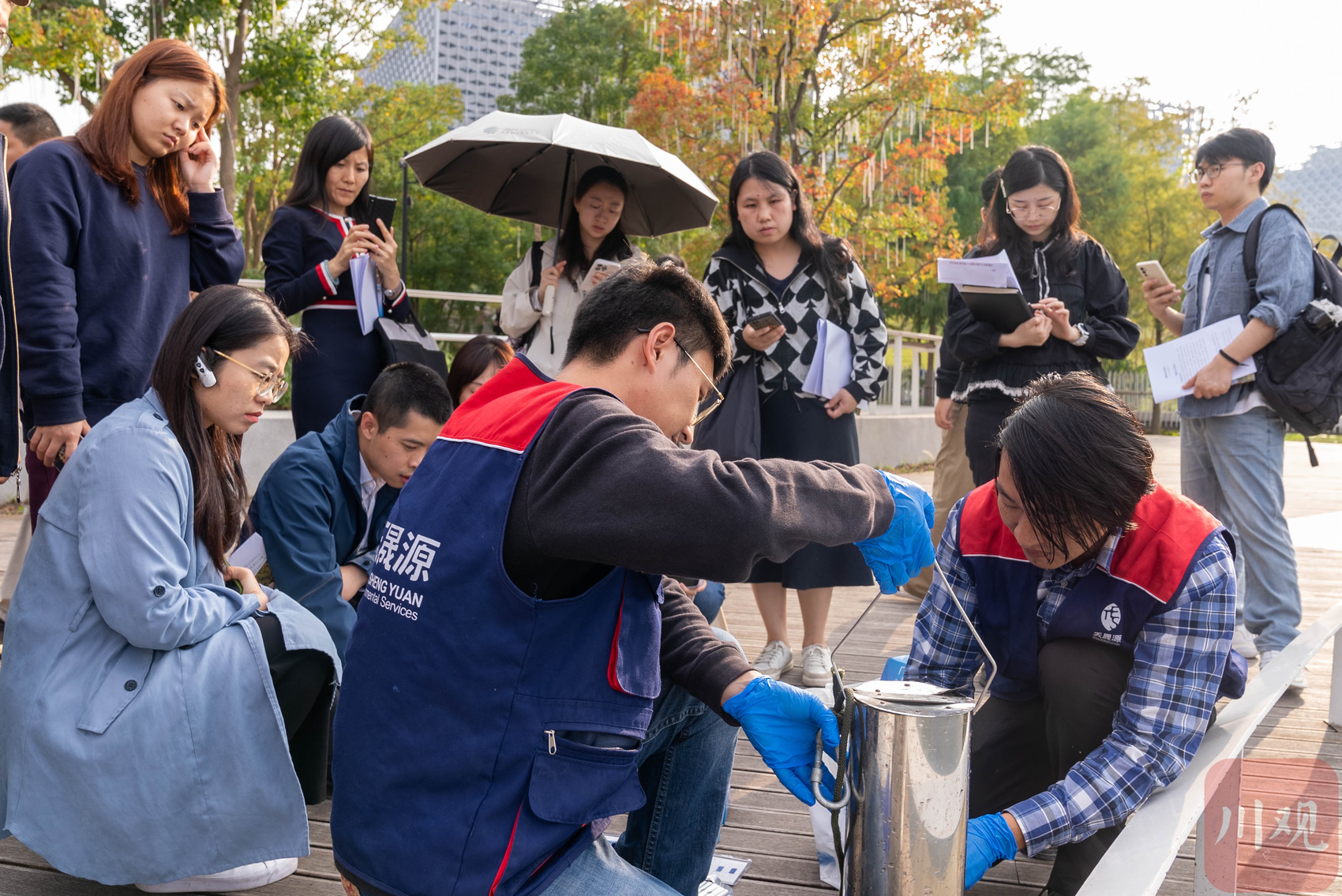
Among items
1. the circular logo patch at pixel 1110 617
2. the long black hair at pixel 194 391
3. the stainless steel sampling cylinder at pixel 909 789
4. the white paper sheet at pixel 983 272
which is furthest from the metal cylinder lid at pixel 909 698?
the white paper sheet at pixel 983 272

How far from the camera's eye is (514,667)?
4.08 ft

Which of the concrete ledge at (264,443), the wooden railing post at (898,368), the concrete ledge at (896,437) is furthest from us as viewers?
the concrete ledge at (896,437)

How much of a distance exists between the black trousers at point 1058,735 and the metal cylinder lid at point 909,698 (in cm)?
44

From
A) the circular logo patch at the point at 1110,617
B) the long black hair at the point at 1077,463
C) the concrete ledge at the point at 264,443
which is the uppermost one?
the long black hair at the point at 1077,463

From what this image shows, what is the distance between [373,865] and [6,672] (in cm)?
94

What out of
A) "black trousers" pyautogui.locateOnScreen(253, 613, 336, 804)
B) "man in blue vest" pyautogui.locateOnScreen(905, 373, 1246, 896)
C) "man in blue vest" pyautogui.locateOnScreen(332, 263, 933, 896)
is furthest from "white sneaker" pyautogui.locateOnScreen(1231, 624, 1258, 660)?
"black trousers" pyautogui.locateOnScreen(253, 613, 336, 804)

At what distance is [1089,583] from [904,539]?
0.57m

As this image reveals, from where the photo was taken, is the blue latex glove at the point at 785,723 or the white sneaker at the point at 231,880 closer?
the blue latex glove at the point at 785,723

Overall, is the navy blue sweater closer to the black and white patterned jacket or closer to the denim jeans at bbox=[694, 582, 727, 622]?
the denim jeans at bbox=[694, 582, 727, 622]

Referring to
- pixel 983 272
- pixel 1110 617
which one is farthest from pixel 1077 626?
pixel 983 272

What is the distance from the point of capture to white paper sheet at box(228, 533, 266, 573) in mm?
2457

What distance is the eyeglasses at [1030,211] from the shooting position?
10.8ft

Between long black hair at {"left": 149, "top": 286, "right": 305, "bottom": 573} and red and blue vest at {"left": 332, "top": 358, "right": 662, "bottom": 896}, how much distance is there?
2.62 feet

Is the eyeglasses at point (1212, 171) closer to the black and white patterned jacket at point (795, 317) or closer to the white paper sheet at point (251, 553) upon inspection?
the black and white patterned jacket at point (795, 317)
